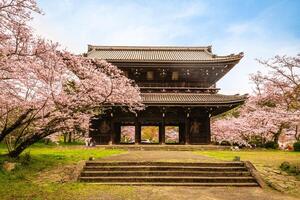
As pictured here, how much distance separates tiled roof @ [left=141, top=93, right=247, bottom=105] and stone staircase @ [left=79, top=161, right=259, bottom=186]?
39.0 ft

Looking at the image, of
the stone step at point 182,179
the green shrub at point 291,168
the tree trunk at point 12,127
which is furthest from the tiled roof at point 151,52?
the stone step at point 182,179

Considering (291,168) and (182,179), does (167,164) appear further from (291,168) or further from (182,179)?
(291,168)

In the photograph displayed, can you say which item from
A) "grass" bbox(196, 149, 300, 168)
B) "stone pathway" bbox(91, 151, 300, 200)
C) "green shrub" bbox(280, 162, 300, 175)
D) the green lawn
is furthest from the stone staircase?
"grass" bbox(196, 149, 300, 168)

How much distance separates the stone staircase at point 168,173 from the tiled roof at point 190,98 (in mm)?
11874

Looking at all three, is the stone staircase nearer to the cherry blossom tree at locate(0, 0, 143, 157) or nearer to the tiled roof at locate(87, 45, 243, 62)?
the cherry blossom tree at locate(0, 0, 143, 157)

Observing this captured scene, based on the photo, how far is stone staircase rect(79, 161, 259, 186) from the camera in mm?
11266

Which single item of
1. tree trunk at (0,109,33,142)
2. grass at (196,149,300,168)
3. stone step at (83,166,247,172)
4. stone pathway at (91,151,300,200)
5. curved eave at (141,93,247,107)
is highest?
curved eave at (141,93,247,107)

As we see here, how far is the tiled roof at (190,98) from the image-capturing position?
24375 mm

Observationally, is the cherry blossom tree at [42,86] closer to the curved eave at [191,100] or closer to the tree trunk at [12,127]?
the tree trunk at [12,127]

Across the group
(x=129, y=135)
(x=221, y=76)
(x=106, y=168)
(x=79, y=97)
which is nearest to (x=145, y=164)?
(x=106, y=168)

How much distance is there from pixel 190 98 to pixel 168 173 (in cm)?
1411

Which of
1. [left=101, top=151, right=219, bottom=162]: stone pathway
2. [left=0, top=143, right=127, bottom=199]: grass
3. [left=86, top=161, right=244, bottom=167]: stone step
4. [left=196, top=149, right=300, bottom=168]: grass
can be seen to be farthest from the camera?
[left=196, top=149, right=300, bottom=168]: grass

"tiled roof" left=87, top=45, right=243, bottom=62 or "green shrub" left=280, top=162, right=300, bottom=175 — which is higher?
"tiled roof" left=87, top=45, right=243, bottom=62

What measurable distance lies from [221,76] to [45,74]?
66.2 ft
